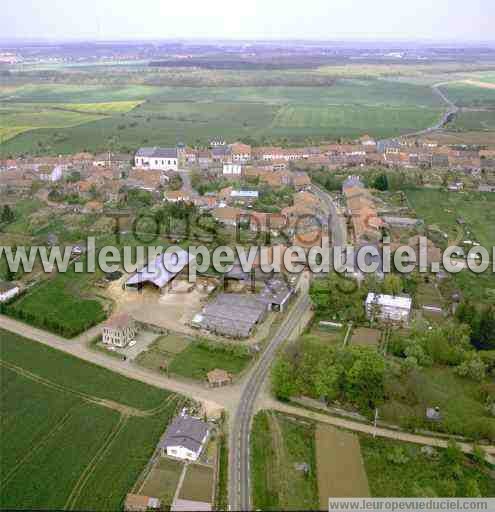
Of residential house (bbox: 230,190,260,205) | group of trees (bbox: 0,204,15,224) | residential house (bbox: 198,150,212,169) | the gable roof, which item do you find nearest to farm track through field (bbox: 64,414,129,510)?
group of trees (bbox: 0,204,15,224)

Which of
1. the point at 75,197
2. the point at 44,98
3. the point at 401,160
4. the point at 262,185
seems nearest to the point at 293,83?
the point at 44,98

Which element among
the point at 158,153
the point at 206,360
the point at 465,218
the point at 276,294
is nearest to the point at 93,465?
the point at 206,360

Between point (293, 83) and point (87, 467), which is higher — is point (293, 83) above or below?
above

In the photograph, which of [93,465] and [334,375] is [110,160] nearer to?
[334,375]

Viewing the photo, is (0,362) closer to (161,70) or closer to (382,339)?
(382,339)

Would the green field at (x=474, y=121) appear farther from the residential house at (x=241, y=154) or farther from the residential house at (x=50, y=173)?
the residential house at (x=50, y=173)

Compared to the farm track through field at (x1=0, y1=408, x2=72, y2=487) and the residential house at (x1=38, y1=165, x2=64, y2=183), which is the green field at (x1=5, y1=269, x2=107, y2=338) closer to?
the farm track through field at (x1=0, y1=408, x2=72, y2=487)
